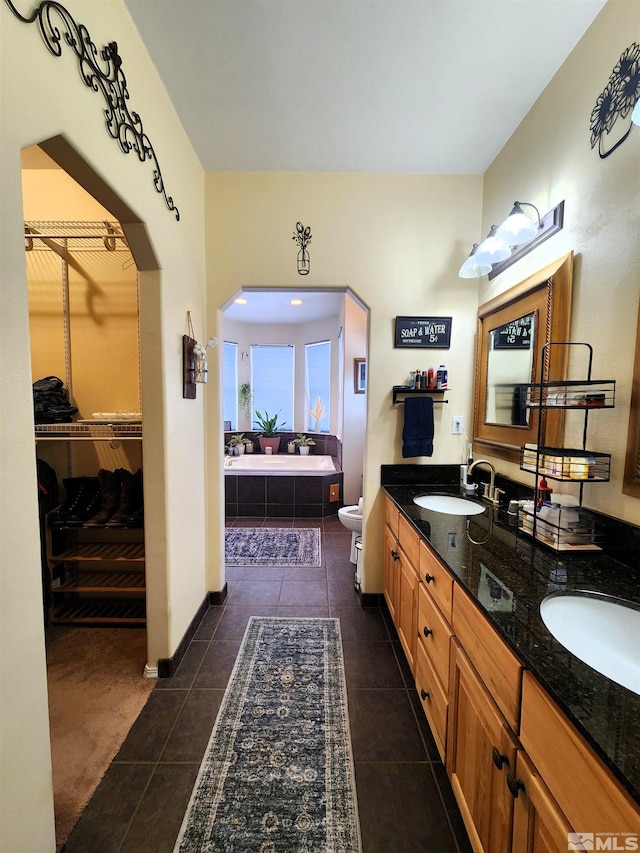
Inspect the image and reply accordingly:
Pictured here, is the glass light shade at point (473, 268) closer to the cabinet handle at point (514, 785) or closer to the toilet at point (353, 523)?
the toilet at point (353, 523)

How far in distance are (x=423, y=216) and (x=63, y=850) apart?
10.8 feet

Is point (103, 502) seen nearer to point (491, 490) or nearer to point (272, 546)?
point (272, 546)

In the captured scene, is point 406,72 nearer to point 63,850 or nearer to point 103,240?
point 103,240

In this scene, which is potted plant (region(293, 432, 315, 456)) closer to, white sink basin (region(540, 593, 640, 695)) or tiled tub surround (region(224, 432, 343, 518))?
tiled tub surround (region(224, 432, 343, 518))

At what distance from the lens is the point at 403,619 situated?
1.82 m

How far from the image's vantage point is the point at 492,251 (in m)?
1.76

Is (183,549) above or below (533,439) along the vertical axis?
below

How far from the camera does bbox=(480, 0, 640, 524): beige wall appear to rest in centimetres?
119

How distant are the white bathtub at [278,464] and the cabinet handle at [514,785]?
3602 mm

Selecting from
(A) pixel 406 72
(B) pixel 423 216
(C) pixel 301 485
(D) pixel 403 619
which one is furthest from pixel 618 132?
(C) pixel 301 485

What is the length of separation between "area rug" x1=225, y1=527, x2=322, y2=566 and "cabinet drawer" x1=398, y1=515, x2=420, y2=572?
1.36 metres

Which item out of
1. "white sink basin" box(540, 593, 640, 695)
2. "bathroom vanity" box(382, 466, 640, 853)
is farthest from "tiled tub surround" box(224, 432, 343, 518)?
"white sink basin" box(540, 593, 640, 695)

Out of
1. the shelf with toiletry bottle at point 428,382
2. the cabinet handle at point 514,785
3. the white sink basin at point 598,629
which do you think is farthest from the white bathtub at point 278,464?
the cabinet handle at point 514,785

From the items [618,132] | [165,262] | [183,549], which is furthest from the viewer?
[183,549]
